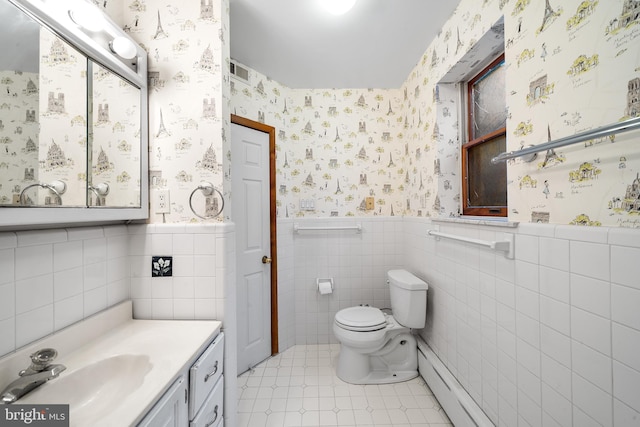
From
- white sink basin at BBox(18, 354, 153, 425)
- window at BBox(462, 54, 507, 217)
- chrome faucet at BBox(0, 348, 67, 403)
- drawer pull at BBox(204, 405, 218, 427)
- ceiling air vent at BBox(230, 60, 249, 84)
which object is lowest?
drawer pull at BBox(204, 405, 218, 427)

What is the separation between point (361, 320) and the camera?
1.89 meters

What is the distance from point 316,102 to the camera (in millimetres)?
2438

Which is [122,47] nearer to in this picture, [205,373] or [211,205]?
[211,205]

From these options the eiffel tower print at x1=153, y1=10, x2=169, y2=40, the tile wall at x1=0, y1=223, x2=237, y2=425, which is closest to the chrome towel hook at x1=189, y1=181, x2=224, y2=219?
the tile wall at x1=0, y1=223, x2=237, y2=425

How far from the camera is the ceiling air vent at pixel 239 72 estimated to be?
1.93 metres

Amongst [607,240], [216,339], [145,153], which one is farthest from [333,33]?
[216,339]

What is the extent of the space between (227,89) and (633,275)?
1813 mm

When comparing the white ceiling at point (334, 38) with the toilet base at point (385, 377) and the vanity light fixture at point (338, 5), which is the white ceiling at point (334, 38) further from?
the toilet base at point (385, 377)

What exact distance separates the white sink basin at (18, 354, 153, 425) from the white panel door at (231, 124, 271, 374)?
1039mm

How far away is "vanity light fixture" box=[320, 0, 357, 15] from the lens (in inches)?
53.7

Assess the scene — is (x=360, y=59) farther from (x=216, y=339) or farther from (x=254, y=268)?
(x=216, y=339)

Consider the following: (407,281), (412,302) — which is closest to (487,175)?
(407,281)

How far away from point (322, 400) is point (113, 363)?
4.38 ft

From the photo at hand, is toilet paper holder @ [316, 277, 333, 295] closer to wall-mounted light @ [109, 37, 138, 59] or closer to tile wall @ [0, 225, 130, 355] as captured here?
tile wall @ [0, 225, 130, 355]
